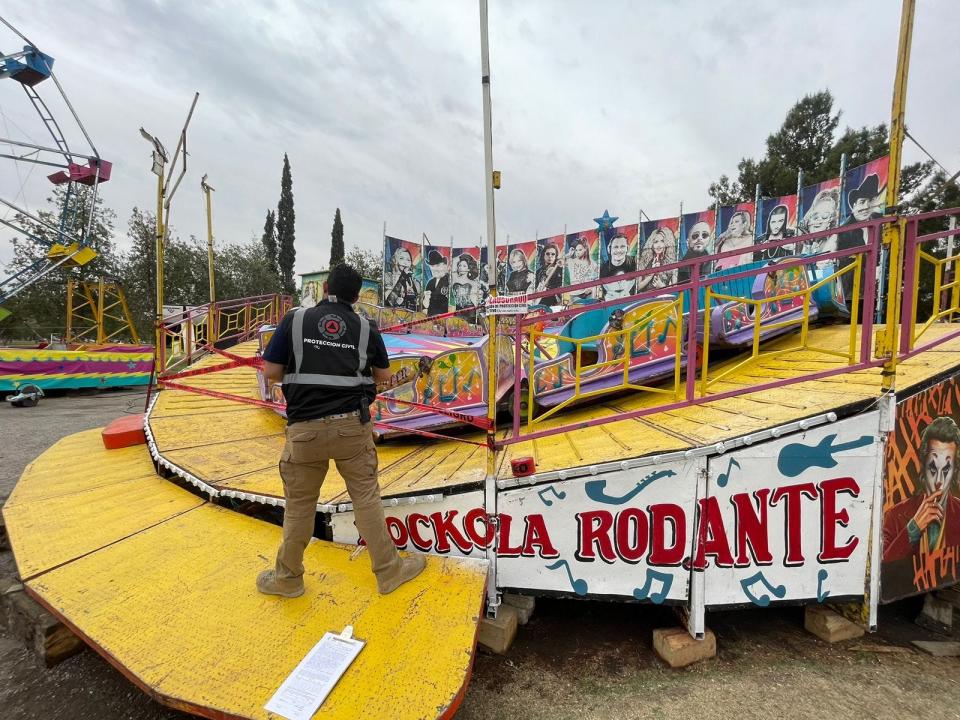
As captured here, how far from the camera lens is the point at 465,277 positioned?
55.6 ft

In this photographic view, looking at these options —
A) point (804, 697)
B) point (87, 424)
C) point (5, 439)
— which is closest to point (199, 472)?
point (804, 697)

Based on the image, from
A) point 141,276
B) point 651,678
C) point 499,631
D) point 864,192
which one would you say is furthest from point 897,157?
point 141,276

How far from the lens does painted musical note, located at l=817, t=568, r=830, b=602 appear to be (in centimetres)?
264

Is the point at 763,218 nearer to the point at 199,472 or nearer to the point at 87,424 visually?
the point at 199,472

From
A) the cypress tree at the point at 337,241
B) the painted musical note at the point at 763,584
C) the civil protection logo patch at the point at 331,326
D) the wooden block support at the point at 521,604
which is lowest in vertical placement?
the wooden block support at the point at 521,604

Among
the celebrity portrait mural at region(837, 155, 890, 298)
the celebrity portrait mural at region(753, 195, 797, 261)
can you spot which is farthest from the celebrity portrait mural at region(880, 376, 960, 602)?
the celebrity portrait mural at region(753, 195, 797, 261)

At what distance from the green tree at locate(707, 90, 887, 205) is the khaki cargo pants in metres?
29.1

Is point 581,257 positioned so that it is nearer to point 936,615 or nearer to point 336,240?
point 936,615

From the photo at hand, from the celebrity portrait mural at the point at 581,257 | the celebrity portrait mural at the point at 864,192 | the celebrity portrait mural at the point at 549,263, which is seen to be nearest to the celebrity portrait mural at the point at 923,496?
the celebrity portrait mural at the point at 864,192

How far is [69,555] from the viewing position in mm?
2957

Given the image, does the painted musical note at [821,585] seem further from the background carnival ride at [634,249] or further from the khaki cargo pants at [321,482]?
the background carnival ride at [634,249]

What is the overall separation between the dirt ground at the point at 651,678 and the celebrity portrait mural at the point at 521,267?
13.9 m

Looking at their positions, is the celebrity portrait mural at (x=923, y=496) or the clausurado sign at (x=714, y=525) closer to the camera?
the clausurado sign at (x=714, y=525)

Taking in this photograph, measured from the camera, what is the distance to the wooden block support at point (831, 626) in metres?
2.79
